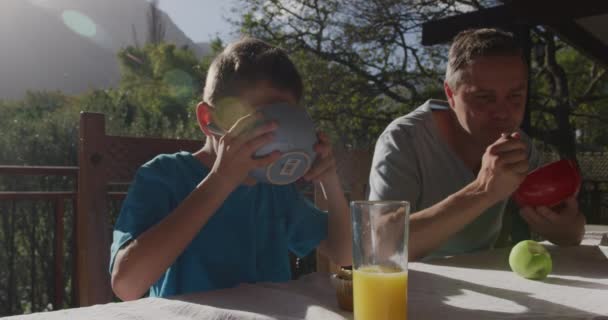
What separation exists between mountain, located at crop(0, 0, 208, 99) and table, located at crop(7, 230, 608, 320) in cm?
6636

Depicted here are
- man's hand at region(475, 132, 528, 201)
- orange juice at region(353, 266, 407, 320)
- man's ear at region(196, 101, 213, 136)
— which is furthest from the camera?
man's hand at region(475, 132, 528, 201)

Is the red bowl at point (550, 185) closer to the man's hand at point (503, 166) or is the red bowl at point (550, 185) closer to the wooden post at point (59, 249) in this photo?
the man's hand at point (503, 166)

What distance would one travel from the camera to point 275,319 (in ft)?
2.58

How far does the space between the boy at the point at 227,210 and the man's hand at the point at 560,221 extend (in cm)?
55

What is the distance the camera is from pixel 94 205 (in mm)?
1414

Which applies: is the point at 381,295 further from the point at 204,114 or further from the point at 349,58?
the point at 349,58

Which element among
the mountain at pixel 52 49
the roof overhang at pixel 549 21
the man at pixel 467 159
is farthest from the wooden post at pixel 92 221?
the mountain at pixel 52 49

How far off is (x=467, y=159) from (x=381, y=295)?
122cm

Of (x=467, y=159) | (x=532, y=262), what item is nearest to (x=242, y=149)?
(x=532, y=262)

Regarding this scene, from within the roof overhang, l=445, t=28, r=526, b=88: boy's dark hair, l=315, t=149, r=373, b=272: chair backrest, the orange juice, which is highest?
the roof overhang

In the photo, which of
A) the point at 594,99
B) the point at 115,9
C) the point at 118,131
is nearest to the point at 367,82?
the point at 594,99

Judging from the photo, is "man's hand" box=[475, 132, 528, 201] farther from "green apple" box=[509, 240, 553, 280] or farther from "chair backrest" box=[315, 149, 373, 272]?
"chair backrest" box=[315, 149, 373, 272]

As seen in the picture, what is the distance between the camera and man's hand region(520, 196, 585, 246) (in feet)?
4.81

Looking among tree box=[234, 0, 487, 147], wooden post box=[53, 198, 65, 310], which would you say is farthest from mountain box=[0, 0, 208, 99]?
wooden post box=[53, 198, 65, 310]
